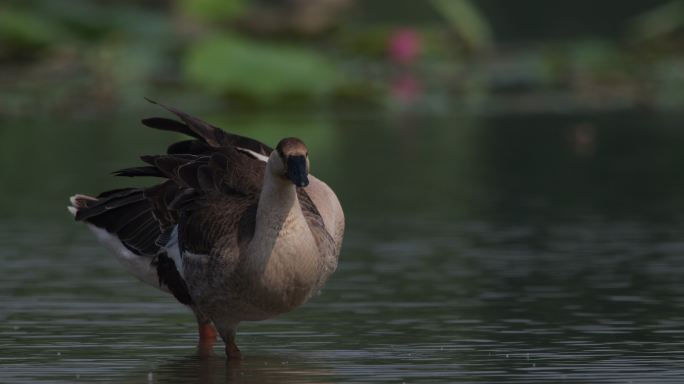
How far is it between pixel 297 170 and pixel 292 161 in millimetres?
63

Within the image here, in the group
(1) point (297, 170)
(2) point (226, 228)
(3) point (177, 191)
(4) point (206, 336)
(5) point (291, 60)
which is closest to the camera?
(1) point (297, 170)

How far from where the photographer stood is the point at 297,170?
8312 mm

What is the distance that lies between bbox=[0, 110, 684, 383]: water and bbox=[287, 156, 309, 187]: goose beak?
970mm

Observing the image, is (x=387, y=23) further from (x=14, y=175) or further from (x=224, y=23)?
(x=14, y=175)

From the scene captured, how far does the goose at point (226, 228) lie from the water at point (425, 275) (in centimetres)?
36

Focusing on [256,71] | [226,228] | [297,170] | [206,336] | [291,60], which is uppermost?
[291,60]

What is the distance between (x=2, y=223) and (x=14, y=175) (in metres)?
3.43

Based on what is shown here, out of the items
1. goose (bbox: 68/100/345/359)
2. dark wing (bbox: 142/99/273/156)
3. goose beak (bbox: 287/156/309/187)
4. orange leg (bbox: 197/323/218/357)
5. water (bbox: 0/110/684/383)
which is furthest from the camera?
dark wing (bbox: 142/99/273/156)

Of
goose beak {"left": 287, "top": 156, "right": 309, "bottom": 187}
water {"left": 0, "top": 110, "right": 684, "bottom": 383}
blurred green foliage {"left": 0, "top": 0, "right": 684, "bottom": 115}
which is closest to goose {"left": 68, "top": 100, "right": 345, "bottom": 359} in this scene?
goose beak {"left": 287, "top": 156, "right": 309, "bottom": 187}

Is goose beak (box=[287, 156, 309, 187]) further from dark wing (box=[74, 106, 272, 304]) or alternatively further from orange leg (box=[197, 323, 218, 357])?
orange leg (box=[197, 323, 218, 357])

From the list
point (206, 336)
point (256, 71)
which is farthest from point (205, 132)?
A: point (256, 71)

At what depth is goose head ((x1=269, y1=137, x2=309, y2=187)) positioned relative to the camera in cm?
829

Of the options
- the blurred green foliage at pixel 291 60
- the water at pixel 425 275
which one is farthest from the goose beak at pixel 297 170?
the blurred green foliage at pixel 291 60

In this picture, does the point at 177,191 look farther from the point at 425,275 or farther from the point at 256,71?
the point at 256,71
